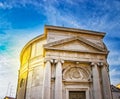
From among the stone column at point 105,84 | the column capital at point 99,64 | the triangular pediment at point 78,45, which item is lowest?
the stone column at point 105,84

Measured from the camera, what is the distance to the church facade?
36.3ft

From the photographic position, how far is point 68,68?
12.0m

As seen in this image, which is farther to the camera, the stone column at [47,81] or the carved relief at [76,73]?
the carved relief at [76,73]

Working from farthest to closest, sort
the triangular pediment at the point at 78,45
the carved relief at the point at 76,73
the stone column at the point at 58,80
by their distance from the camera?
the triangular pediment at the point at 78,45, the carved relief at the point at 76,73, the stone column at the point at 58,80

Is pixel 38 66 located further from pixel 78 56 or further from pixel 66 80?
pixel 78 56

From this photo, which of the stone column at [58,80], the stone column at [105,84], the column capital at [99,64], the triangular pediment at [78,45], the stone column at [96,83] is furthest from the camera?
the triangular pediment at [78,45]

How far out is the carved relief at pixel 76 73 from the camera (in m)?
Answer: 11.9

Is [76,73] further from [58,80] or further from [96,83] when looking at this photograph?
[58,80]

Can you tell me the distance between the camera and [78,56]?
12.2 m

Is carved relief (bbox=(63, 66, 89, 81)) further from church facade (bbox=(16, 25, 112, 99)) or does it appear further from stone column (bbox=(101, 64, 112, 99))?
stone column (bbox=(101, 64, 112, 99))

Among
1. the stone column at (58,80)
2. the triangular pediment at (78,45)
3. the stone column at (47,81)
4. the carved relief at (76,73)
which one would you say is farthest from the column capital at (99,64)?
the stone column at (47,81)

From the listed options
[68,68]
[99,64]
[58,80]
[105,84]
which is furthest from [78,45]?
[105,84]

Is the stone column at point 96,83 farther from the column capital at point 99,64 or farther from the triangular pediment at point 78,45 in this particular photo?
the triangular pediment at point 78,45

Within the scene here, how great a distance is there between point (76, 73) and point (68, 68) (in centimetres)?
91
